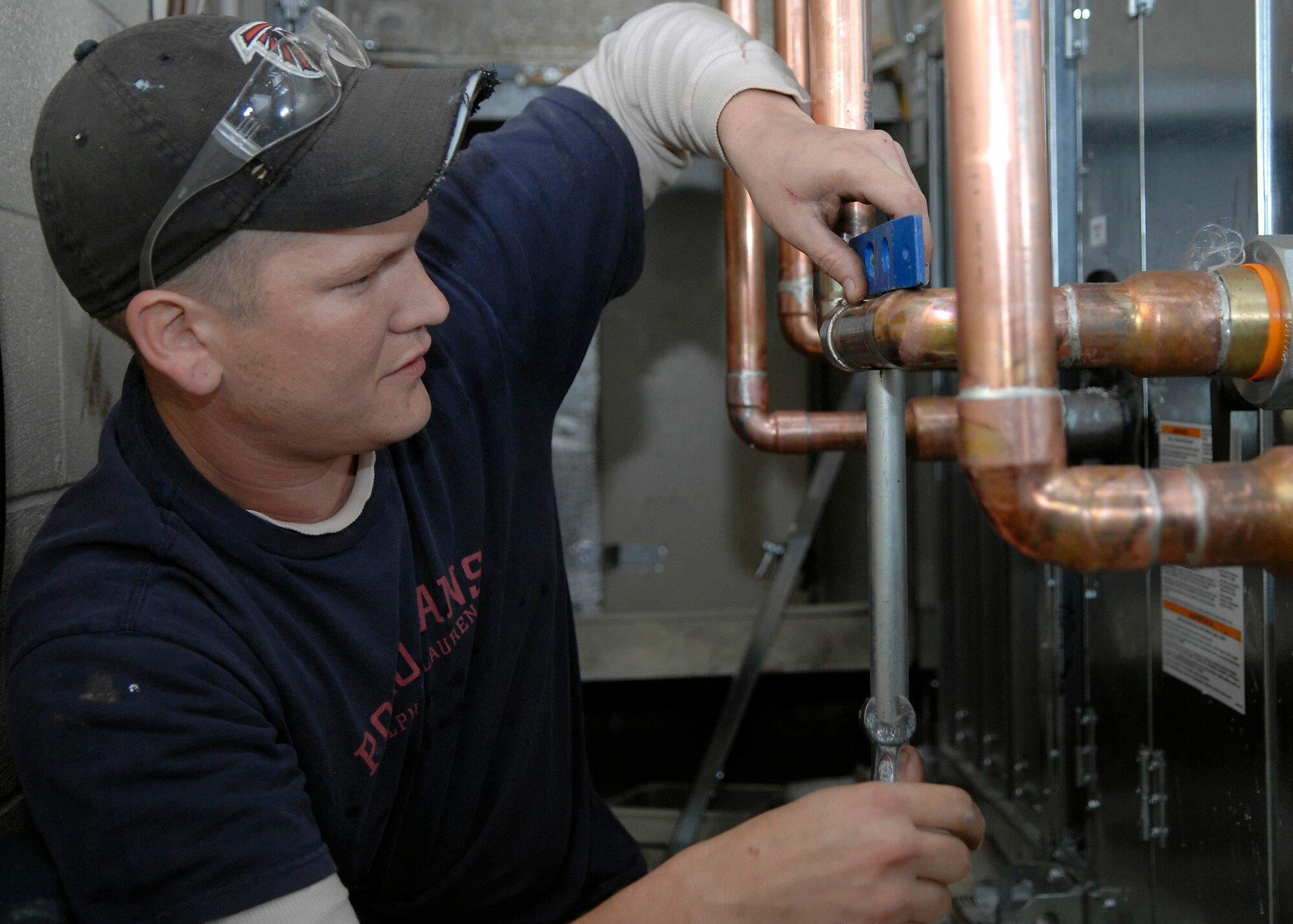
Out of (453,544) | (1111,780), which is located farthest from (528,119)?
(1111,780)

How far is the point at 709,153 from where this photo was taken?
88 cm

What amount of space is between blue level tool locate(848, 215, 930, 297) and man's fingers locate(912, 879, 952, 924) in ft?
1.16

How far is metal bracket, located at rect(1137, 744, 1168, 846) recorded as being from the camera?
2.99 ft

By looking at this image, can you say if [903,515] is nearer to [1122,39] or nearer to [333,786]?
[333,786]

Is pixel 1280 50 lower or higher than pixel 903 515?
higher

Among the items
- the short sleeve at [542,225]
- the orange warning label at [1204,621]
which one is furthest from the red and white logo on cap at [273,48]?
the orange warning label at [1204,621]

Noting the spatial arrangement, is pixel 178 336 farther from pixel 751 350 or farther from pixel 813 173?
pixel 751 350

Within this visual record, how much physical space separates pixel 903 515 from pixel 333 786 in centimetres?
46

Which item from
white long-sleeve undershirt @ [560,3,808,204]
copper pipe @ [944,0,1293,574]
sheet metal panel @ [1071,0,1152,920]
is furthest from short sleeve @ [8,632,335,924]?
sheet metal panel @ [1071,0,1152,920]

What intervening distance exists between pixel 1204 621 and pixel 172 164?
34.5 inches

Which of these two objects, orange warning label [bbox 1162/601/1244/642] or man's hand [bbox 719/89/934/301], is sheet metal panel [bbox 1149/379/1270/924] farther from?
man's hand [bbox 719/89/934/301]

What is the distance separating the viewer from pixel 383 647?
2.43 ft

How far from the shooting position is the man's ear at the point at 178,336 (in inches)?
25.7

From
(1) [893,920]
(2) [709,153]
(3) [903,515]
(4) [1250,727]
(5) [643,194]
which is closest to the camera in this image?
(1) [893,920]
